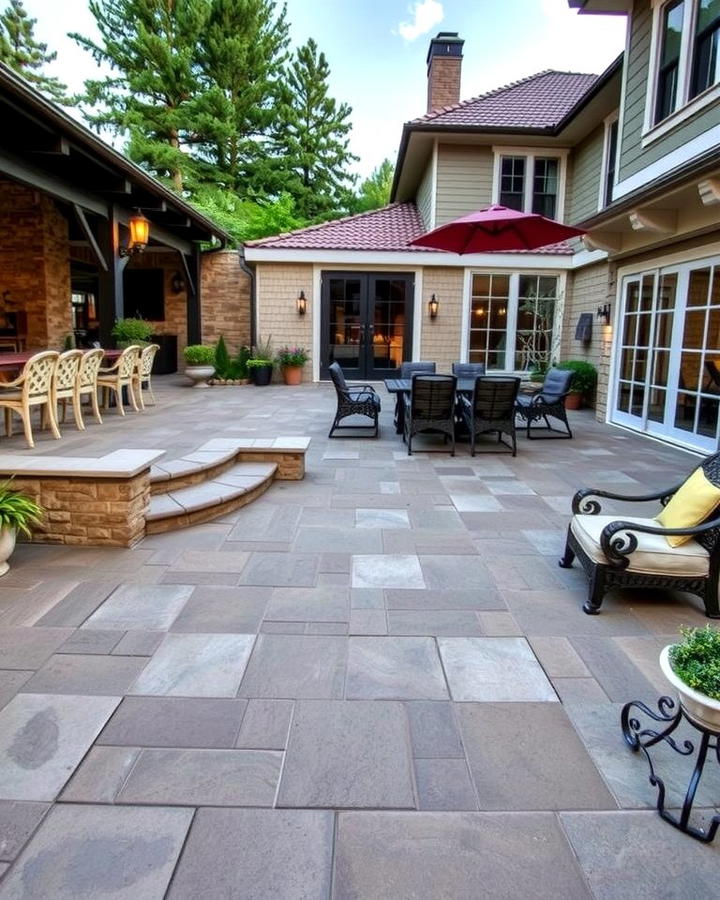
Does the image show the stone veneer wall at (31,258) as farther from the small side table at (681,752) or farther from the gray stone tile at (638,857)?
the gray stone tile at (638,857)

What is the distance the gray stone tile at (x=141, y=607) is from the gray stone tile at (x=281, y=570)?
1.14 feet

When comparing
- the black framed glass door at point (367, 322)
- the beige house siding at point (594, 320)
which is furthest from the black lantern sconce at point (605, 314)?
the black framed glass door at point (367, 322)

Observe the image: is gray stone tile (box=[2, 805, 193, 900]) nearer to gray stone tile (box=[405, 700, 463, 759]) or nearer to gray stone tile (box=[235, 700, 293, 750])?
gray stone tile (box=[235, 700, 293, 750])

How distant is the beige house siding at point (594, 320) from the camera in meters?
8.84

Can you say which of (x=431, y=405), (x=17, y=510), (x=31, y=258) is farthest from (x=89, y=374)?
(x=31, y=258)

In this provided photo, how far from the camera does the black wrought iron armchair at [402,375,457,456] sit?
594cm

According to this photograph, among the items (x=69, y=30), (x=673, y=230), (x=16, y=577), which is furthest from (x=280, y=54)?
(x=16, y=577)

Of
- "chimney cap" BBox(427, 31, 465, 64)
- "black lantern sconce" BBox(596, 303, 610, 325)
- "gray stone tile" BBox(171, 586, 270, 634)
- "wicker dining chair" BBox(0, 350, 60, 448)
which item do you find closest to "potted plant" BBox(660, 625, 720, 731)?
"gray stone tile" BBox(171, 586, 270, 634)

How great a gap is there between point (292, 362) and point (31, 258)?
15.4 ft

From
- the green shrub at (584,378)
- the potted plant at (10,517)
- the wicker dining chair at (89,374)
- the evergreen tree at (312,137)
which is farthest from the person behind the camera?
the evergreen tree at (312,137)

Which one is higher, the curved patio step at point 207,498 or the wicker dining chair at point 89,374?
the wicker dining chair at point 89,374

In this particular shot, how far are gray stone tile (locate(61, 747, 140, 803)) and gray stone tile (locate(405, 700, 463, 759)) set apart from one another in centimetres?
87

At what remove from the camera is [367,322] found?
12172mm

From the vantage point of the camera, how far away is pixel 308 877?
146 cm
